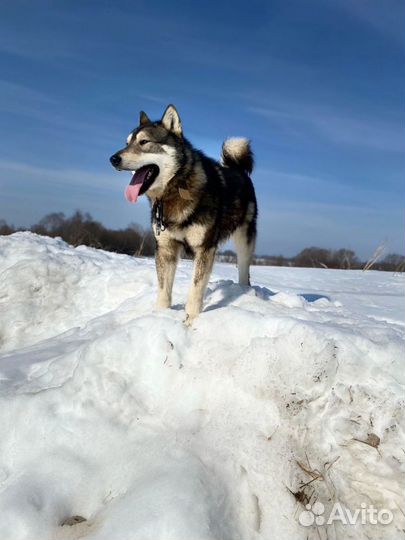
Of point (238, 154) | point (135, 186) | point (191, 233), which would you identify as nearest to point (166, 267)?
point (191, 233)

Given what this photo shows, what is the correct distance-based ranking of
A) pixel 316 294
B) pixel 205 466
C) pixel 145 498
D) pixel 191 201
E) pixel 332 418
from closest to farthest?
pixel 145 498 < pixel 205 466 < pixel 332 418 < pixel 191 201 < pixel 316 294

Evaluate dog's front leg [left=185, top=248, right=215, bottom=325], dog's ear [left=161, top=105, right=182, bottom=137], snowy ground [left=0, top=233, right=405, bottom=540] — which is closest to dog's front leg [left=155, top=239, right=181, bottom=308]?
dog's front leg [left=185, top=248, right=215, bottom=325]

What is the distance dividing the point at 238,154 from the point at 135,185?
2.37 meters

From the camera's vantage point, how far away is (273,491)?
213 cm

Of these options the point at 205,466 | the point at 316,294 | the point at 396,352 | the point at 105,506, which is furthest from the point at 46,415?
the point at 316,294

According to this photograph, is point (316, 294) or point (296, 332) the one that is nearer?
point (296, 332)

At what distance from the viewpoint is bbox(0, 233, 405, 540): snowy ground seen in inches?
79.5

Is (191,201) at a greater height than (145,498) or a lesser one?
greater

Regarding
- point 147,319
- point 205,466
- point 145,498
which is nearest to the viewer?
point 145,498

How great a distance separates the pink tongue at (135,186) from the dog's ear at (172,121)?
64cm

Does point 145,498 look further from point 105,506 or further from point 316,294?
point 316,294

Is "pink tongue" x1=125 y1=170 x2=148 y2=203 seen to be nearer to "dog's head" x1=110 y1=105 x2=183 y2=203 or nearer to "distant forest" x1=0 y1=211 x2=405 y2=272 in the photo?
"dog's head" x1=110 y1=105 x2=183 y2=203

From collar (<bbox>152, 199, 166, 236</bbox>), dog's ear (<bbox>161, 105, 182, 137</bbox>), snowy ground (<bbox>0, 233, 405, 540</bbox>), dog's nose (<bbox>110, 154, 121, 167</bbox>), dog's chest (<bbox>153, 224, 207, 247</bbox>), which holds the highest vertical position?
dog's ear (<bbox>161, 105, 182, 137</bbox>)

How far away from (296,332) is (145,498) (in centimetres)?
133
